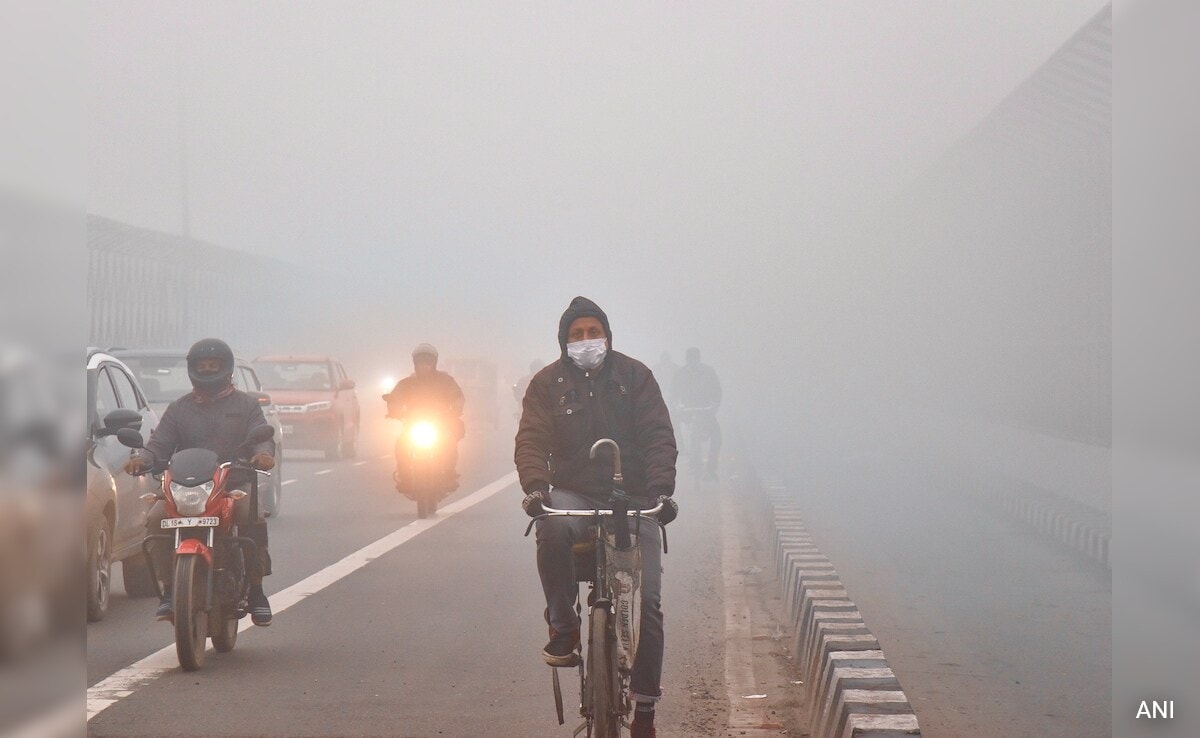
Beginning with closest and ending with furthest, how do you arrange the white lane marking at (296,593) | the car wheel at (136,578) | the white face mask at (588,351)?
the white face mask at (588,351)
the white lane marking at (296,593)
the car wheel at (136,578)

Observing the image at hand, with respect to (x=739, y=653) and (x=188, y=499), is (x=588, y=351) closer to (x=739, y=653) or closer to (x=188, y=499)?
(x=188, y=499)

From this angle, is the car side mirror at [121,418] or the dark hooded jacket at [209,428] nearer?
the car side mirror at [121,418]

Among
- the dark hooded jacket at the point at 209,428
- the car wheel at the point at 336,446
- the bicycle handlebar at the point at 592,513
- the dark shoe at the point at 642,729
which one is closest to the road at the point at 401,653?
the dark shoe at the point at 642,729

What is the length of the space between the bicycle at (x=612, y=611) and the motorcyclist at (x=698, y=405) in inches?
719

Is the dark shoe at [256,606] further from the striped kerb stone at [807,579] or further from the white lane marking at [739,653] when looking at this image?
the striped kerb stone at [807,579]

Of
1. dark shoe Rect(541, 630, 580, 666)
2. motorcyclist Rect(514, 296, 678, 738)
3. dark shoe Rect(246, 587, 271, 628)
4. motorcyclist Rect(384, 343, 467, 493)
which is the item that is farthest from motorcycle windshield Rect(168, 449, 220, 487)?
motorcyclist Rect(384, 343, 467, 493)

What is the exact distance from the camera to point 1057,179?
21.6 m

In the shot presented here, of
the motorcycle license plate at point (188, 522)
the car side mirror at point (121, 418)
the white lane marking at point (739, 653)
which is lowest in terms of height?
the white lane marking at point (739, 653)

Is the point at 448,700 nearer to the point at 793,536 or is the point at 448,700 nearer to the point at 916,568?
the point at 793,536

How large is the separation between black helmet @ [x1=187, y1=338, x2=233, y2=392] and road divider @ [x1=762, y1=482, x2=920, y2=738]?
3.22m

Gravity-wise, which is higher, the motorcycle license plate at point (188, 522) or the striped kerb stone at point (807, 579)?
the motorcycle license plate at point (188, 522)

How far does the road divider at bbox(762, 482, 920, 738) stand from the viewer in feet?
18.6

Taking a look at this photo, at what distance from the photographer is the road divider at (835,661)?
567 cm

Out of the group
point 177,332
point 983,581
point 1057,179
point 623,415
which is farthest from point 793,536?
point 177,332
